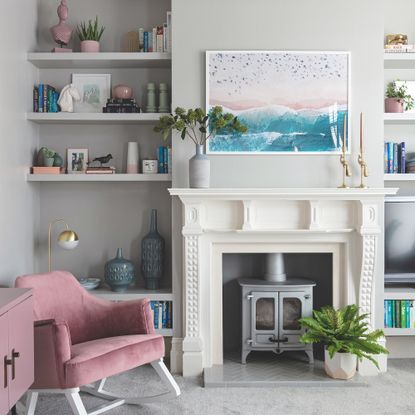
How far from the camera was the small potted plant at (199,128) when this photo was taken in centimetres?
369

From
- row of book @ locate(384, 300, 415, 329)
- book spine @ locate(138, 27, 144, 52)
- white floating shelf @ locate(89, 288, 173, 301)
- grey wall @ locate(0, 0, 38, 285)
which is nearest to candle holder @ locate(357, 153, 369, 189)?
row of book @ locate(384, 300, 415, 329)

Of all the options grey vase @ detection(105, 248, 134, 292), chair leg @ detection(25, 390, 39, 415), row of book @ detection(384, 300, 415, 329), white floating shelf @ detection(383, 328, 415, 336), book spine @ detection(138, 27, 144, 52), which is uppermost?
book spine @ detection(138, 27, 144, 52)

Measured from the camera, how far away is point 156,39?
4.03m

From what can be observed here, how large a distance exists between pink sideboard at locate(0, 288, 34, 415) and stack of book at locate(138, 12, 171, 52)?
80.6 inches

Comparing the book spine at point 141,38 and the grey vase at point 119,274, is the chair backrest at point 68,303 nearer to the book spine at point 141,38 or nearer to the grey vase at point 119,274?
the grey vase at point 119,274

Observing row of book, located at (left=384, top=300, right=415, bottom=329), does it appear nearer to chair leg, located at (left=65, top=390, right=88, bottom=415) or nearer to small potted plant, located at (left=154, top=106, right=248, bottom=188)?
small potted plant, located at (left=154, top=106, right=248, bottom=188)

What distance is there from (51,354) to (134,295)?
1.17m

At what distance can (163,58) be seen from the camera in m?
3.93

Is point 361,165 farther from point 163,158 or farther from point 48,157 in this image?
point 48,157

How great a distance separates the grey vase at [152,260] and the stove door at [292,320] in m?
0.88

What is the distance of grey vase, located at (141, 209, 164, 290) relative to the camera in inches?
157

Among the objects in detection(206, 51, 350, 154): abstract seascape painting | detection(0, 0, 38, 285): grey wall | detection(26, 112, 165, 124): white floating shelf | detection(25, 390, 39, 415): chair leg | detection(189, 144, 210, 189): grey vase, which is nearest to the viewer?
detection(25, 390, 39, 415): chair leg

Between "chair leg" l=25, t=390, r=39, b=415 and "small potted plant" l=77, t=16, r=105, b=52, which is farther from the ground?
"small potted plant" l=77, t=16, r=105, b=52

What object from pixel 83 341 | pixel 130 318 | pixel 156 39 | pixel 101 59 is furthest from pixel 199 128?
pixel 83 341
